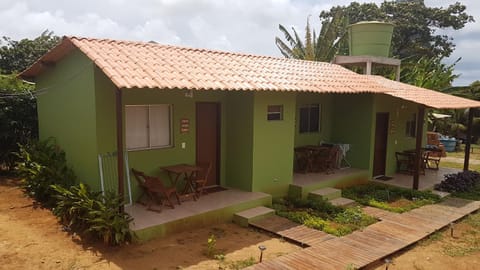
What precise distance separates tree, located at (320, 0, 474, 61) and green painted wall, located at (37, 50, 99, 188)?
31.7 m

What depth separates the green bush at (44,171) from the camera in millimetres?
8805

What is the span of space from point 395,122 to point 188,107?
8661mm

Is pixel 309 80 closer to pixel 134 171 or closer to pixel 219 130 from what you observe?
pixel 219 130

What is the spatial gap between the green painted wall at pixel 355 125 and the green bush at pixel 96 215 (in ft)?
29.5

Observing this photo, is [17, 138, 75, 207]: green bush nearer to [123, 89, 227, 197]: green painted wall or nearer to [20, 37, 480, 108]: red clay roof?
[123, 89, 227, 197]: green painted wall

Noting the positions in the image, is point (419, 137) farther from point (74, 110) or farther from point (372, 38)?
point (74, 110)

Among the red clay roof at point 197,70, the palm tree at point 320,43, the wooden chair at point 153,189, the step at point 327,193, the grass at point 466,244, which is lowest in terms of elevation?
the grass at point 466,244

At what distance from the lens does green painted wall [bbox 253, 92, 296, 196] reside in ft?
32.0

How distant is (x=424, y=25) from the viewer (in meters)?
36.0

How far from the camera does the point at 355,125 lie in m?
13.3

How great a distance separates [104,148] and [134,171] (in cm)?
86

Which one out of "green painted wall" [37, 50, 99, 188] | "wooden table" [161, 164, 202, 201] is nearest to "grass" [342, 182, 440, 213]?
"wooden table" [161, 164, 202, 201]

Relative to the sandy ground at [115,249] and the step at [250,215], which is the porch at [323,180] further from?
the sandy ground at [115,249]

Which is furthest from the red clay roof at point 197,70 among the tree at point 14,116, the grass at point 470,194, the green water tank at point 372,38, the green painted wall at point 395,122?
the green water tank at point 372,38
